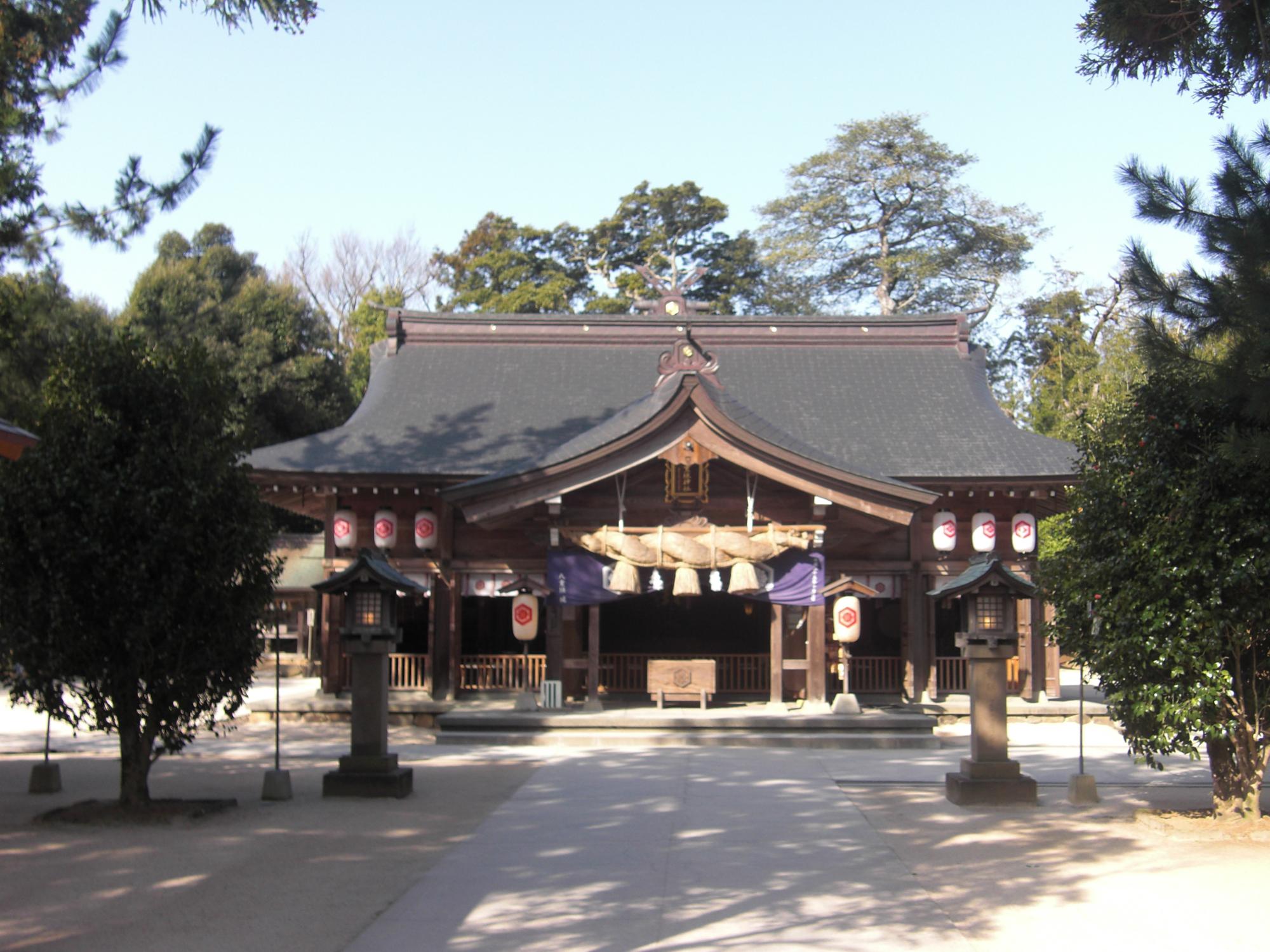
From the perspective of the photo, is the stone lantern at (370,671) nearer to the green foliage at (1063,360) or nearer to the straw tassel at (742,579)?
the straw tassel at (742,579)

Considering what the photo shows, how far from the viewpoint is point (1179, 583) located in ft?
36.1

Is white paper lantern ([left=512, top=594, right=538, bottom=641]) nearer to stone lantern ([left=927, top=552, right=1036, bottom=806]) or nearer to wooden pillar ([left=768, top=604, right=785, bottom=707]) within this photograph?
wooden pillar ([left=768, top=604, right=785, bottom=707])

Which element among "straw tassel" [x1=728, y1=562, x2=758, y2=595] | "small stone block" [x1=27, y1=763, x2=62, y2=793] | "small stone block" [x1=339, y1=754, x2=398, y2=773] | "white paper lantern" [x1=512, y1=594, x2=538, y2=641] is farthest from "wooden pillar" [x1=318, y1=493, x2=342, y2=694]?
"small stone block" [x1=339, y1=754, x2=398, y2=773]

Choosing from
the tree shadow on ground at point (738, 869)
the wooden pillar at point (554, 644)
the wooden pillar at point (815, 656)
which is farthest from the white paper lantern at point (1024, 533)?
the tree shadow on ground at point (738, 869)

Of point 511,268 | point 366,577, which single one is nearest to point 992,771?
point 366,577

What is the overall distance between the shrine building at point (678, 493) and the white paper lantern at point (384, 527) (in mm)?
47

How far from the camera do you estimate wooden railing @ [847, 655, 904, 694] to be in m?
21.4

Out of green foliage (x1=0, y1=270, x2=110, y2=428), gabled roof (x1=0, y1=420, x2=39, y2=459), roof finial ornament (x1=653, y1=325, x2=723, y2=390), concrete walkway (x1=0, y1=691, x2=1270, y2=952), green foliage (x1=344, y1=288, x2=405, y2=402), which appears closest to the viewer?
concrete walkway (x1=0, y1=691, x2=1270, y2=952)

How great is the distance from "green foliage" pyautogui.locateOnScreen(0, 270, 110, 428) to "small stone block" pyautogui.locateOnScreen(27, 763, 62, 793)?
3.82 metres

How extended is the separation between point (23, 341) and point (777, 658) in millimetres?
12337

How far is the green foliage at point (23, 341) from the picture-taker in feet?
50.9

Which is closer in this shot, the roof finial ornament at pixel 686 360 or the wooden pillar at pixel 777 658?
the wooden pillar at pixel 777 658

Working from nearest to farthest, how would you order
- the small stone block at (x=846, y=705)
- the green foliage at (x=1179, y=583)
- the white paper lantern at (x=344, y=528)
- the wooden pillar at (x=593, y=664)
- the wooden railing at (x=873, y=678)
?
the green foliage at (x=1179, y=583) → the small stone block at (x=846, y=705) → the wooden pillar at (x=593, y=664) → the white paper lantern at (x=344, y=528) → the wooden railing at (x=873, y=678)

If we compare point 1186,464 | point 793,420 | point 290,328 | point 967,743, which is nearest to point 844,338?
point 793,420
